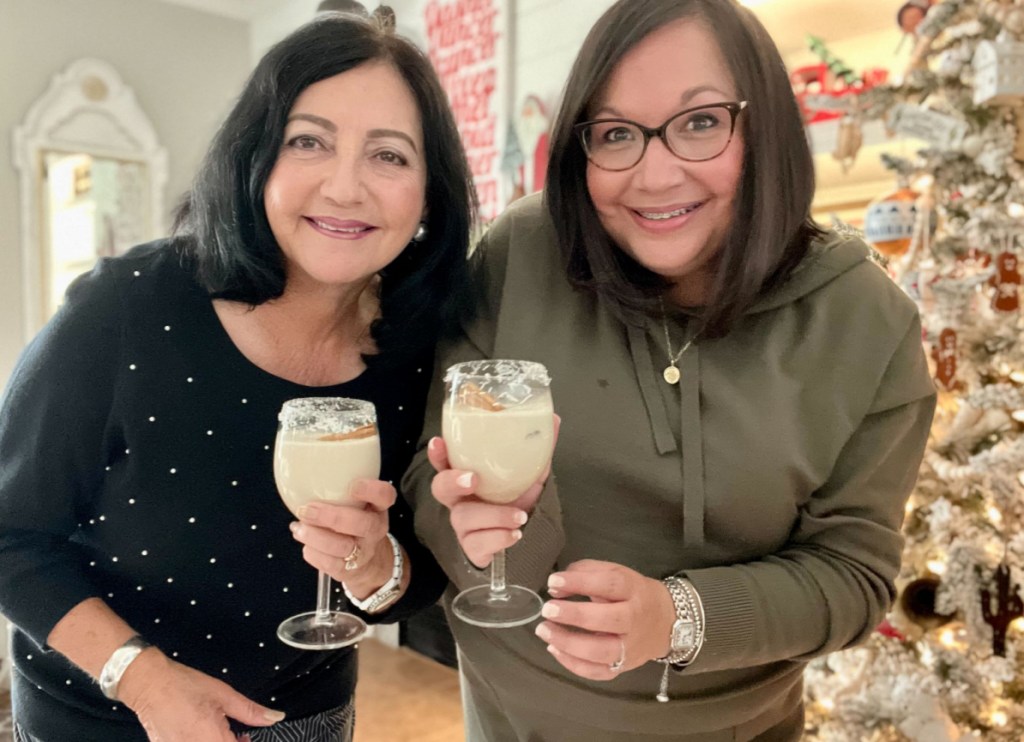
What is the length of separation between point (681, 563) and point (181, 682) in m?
0.70

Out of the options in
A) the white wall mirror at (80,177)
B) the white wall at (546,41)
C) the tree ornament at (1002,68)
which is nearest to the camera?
the tree ornament at (1002,68)

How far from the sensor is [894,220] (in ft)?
7.29

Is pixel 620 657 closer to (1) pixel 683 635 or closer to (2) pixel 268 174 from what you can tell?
(1) pixel 683 635

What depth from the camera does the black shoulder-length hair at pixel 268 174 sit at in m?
1.21

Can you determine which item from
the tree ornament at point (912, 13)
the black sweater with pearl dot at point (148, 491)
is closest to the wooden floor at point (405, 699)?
the black sweater with pearl dot at point (148, 491)

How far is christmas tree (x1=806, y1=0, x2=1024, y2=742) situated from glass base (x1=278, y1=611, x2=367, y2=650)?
155 cm

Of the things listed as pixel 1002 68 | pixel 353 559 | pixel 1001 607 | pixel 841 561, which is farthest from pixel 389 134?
pixel 1001 607

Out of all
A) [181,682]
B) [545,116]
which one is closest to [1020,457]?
[181,682]

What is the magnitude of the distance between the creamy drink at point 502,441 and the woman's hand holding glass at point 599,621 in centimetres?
15

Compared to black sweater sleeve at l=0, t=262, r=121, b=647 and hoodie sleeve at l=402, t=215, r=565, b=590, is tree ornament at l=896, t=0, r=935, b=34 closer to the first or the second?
hoodie sleeve at l=402, t=215, r=565, b=590

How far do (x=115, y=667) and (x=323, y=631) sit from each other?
0.27m

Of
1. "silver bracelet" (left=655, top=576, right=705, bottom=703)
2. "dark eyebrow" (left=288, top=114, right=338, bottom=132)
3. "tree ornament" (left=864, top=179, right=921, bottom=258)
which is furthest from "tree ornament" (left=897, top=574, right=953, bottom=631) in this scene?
"dark eyebrow" (left=288, top=114, right=338, bottom=132)

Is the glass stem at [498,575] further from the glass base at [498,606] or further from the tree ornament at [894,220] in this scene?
the tree ornament at [894,220]

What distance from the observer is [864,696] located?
215cm
